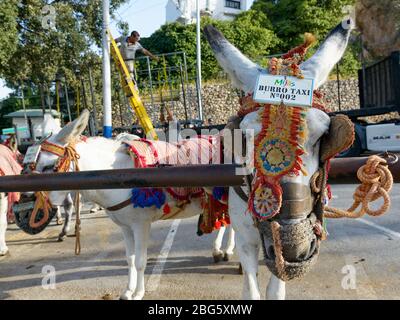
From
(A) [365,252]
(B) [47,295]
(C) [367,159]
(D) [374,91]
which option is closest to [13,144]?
(B) [47,295]

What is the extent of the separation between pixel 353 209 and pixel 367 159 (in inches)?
12.2

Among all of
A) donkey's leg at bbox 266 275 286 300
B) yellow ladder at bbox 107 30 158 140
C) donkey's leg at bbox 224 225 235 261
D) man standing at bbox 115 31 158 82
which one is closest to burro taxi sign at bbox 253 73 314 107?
donkey's leg at bbox 266 275 286 300

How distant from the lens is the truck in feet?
36.2

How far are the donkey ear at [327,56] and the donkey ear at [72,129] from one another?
2.41 m

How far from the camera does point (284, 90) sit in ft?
6.64

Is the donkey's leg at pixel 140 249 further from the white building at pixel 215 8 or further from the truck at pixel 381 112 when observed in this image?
A: the white building at pixel 215 8

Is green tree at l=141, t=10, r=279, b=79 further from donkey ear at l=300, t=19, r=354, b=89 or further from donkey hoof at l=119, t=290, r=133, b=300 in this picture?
donkey ear at l=300, t=19, r=354, b=89

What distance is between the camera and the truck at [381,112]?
36.2 ft

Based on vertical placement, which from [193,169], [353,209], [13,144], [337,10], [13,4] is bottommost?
[13,144]

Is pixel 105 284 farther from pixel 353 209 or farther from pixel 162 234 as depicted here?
pixel 353 209

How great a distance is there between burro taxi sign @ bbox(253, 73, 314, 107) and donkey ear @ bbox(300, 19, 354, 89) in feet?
0.47

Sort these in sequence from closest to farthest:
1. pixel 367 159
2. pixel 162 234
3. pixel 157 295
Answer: pixel 367 159 < pixel 157 295 < pixel 162 234

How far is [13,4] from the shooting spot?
1204 cm

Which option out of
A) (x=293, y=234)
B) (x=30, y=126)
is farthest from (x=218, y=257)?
(x=30, y=126)
